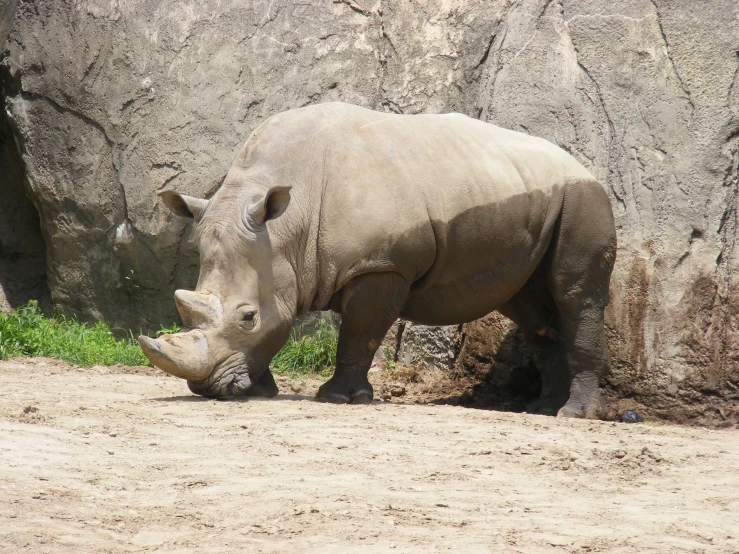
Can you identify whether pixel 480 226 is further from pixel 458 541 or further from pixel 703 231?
pixel 458 541

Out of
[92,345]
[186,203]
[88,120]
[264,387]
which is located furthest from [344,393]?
[88,120]

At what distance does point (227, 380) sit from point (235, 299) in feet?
1.57

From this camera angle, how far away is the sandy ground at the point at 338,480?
3758 mm

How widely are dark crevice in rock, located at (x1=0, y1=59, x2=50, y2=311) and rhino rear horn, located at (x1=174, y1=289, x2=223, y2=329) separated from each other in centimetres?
389

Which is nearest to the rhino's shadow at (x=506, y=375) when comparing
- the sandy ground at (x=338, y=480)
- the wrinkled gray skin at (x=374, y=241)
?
the wrinkled gray skin at (x=374, y=241)

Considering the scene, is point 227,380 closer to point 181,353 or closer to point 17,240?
point 181,353

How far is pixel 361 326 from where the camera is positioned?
259 inches

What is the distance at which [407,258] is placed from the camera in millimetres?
6543

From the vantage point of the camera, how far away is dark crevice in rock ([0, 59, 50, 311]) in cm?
973

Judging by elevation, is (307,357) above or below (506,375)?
below

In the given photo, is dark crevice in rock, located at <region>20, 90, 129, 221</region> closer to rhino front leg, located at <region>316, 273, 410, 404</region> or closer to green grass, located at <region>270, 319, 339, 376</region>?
green grass, located at <region>270, 319, 339, 376</region>

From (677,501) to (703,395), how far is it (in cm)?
317

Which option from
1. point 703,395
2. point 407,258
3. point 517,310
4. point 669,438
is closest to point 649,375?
point 703,395

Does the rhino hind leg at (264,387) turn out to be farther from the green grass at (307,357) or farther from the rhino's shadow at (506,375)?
the rhino's shadow at (506,375)
